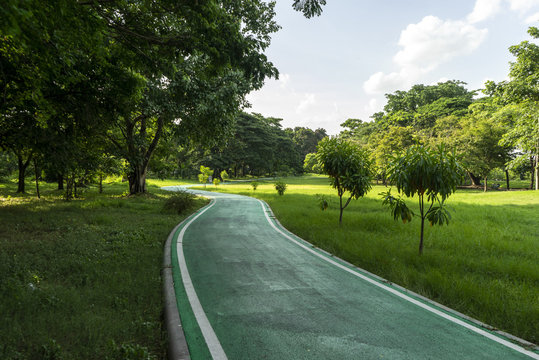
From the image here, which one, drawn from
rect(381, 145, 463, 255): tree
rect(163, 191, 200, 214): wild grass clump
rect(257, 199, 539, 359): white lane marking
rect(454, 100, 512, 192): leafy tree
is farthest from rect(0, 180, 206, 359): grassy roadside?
rect(454, 100, 512, 192): leafy tree

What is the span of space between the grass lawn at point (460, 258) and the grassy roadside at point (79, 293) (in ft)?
15.0

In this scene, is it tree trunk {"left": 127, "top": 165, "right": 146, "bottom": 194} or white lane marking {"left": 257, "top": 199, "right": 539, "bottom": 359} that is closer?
white lane marking {"left": 257, "top": 199, "right": 539, "bottom": 359}

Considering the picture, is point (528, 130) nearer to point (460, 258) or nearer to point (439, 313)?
point (460, 258)

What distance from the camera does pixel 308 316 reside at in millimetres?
3658

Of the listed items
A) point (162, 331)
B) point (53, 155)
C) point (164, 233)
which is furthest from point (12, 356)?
point (53, 155)

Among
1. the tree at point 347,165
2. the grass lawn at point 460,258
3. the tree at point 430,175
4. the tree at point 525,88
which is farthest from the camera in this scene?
the tree at point 525,88

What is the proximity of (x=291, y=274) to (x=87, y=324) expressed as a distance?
3442 mm

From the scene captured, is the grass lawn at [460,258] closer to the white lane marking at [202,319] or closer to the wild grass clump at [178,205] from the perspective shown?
the white lane marking at [202,319]

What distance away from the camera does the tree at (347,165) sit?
9.39m

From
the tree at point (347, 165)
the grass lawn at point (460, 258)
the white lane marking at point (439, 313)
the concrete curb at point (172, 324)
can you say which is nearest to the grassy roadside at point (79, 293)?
the concrete curb at point (172, 324)

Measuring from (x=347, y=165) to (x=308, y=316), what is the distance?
6811 millimetres

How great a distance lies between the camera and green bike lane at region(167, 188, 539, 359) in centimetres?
297

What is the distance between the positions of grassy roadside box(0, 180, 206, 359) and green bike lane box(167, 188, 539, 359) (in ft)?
1.94

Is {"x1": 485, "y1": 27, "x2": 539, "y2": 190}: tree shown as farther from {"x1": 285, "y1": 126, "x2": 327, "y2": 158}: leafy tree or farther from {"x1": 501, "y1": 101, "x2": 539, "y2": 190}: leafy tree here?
{"x1": 285, "y1": 126, "x2": 327, "y2": 158}: leafy tree
